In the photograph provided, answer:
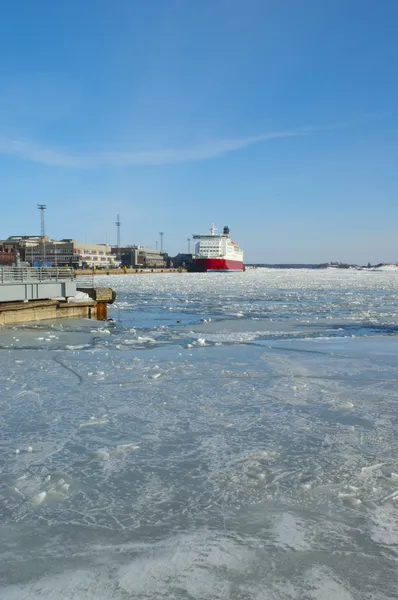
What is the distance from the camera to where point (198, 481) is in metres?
5.48

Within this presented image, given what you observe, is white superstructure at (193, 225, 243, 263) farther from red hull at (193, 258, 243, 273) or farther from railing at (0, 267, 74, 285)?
railing at (0, 267, 74, 285)

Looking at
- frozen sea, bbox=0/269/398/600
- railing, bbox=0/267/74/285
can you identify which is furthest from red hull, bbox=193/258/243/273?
frozen sea, bbox=0/269/398/600

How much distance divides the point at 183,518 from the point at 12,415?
412 cm

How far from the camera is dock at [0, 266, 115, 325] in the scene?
70.2 feet

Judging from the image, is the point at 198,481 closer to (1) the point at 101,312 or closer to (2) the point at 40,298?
(2) the point at 40,298

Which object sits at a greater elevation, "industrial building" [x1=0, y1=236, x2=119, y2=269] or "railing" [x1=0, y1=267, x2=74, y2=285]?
"industrial building" [x1=0, y1=236, x2=119, y2=269]

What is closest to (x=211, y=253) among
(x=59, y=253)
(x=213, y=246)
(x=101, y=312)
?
(x=213, y=246)

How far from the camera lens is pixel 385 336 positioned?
18.3 metres

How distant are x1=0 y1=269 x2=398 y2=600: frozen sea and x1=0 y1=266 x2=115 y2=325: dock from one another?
9.53 m

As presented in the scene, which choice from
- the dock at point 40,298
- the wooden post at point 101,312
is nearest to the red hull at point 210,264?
the dock at point 40,298

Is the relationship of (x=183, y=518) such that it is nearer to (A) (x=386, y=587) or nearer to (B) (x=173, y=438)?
(A) (x=386, y=587)

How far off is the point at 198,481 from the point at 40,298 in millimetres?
18963

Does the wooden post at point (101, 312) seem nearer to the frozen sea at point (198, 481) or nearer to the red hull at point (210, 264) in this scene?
the frozen sea at point (198, 481)

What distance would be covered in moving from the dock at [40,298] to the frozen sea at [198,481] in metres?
9.53
